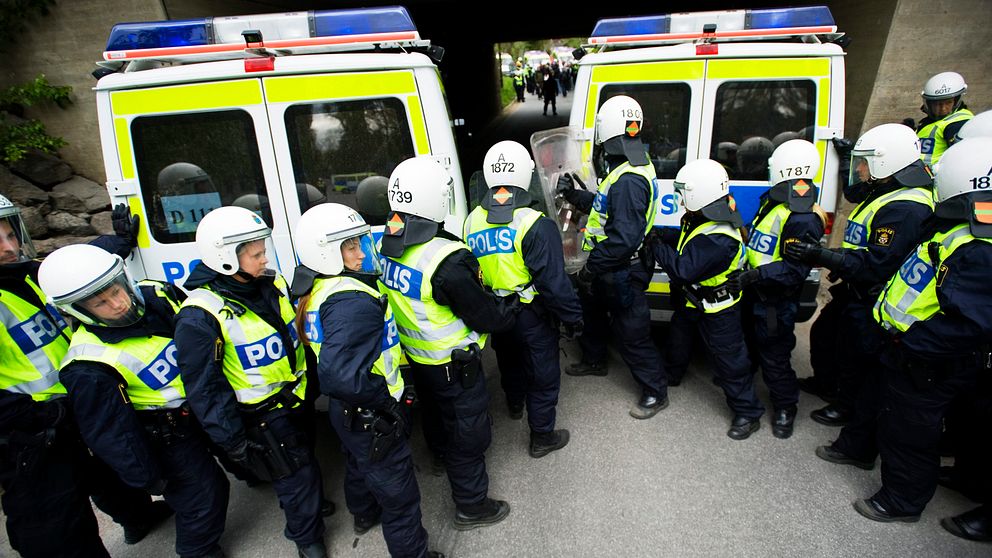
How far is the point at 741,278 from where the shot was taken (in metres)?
3.09

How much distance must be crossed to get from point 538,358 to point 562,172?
5.58 feet

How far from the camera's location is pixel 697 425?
11.3 ft

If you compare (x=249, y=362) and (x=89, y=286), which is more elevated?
(x=89, y=286)

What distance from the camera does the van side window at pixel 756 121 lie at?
3400mm

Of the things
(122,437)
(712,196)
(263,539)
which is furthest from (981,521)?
(122,437)

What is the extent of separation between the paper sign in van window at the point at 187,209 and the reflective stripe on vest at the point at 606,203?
2535 millimetres

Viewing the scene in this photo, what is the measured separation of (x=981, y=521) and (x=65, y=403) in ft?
15.7

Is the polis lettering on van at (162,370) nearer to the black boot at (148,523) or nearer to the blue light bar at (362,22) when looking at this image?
the black boot at (148,523)

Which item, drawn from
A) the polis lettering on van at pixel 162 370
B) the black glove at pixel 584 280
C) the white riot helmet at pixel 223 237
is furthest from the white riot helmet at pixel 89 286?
the black glove at pixel 584 280

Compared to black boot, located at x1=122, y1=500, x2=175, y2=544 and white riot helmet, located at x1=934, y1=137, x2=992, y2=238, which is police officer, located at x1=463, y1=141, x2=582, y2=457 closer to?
white riot helmet, located at x1=934, y1=137, x2=992, y2=238

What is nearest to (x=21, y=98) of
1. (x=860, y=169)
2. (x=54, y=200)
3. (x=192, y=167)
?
(x=54, y=200)

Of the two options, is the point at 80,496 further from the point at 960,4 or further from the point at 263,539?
the point at 960,4

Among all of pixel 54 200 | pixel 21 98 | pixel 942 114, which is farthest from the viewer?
pixel 54 200

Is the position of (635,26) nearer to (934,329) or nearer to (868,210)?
(868,210)
